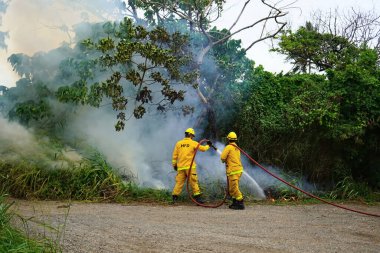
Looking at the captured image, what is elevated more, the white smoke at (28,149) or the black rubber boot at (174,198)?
the white smoke at (28,149)

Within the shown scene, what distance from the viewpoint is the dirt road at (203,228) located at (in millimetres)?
5691

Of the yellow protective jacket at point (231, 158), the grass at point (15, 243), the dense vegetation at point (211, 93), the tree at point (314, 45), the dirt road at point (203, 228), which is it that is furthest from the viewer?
the tree at point (314, 45)

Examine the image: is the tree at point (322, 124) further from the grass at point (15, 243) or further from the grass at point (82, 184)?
the grass at point (15, 243)

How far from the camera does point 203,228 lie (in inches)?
273

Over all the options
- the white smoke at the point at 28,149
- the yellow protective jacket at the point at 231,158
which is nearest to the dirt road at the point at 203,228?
the yellow protective jacket at the point at 231,158

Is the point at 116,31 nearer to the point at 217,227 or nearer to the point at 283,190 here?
the point at 283,190

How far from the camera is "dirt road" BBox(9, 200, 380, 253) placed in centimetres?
569

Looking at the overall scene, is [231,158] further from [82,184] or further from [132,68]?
[132,68]

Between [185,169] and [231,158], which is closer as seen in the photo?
[231,158]

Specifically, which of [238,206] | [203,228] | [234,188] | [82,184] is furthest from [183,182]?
[203,228]

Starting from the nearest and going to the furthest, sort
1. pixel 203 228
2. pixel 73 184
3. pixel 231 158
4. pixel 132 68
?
pixel 203 228 < pixel 231 158 < pixel 73 184 < pixel 132 68

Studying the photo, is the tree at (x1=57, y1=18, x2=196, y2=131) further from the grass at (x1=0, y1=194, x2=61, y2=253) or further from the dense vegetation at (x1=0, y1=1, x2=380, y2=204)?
the grass at (x1=0, y1=194, x2=61, y2=253)

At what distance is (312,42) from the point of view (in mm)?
22062

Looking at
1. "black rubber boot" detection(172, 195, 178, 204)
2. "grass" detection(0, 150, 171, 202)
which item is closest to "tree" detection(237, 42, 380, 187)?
"black rubber boot" detection(172, 195, 178, 204)
